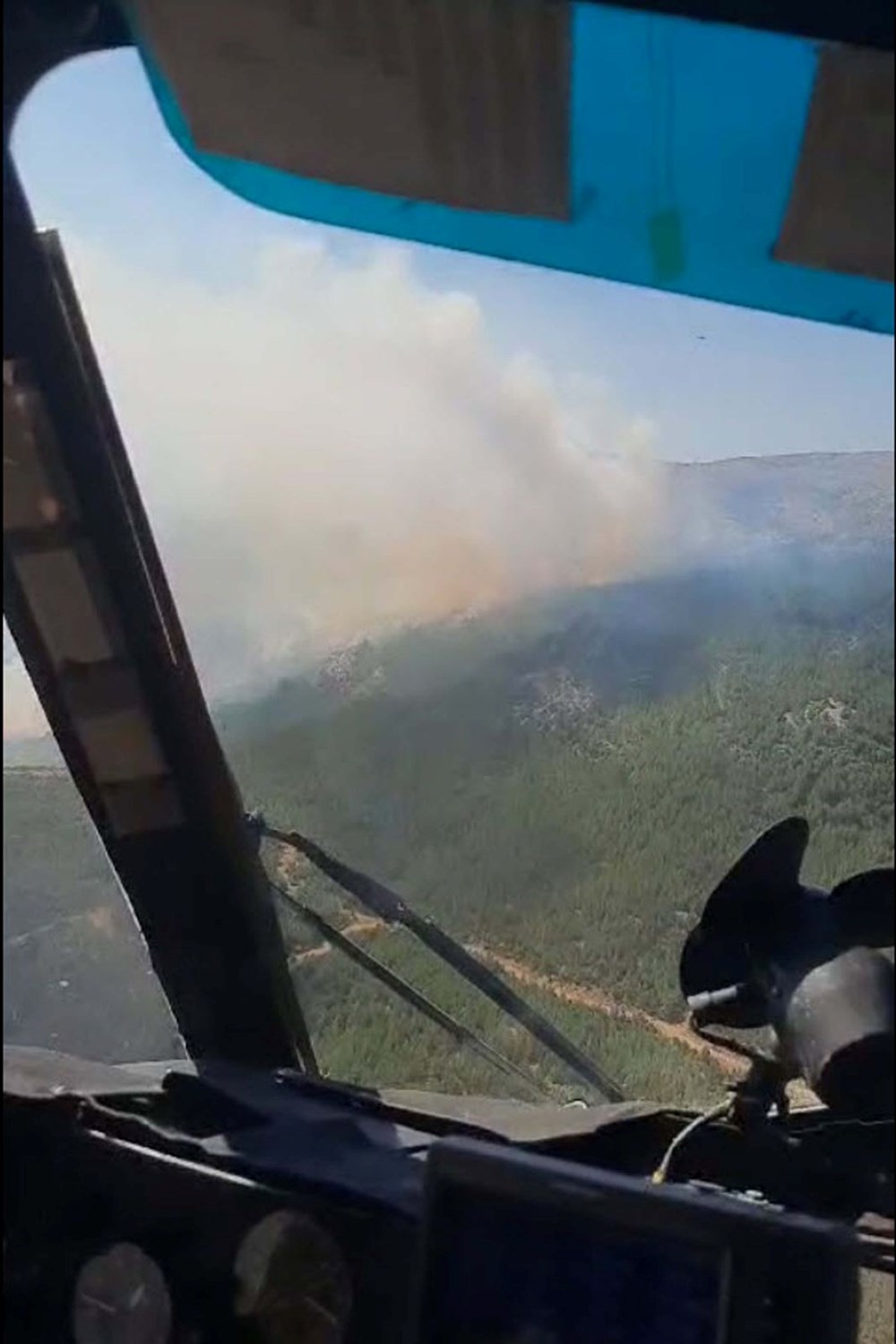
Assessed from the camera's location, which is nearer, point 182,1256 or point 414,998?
point 182,1256

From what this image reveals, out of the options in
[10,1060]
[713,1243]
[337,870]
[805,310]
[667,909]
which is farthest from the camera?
→ [337,870]

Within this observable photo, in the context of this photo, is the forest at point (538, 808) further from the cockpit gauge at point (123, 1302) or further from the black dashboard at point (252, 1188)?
the cockpit gauge at point (123, 1302)

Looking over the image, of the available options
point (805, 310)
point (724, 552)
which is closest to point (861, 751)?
point (724, 552)

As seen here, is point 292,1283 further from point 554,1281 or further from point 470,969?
point 470,969

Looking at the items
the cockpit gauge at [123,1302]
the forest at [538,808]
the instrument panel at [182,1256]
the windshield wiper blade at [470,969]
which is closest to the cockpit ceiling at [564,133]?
the forest at [538,808]

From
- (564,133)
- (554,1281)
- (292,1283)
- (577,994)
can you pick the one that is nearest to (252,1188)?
(292,1283)

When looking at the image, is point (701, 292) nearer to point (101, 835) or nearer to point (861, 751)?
point (861, 751)
